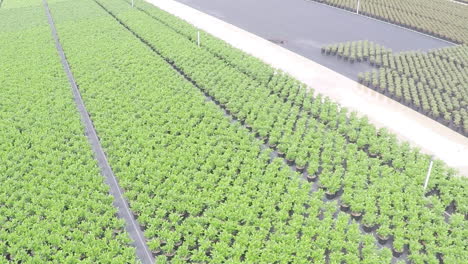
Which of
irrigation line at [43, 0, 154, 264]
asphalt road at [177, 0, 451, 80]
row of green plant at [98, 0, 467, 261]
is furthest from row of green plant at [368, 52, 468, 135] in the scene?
irrigation line at [43, 0, 154, 264]

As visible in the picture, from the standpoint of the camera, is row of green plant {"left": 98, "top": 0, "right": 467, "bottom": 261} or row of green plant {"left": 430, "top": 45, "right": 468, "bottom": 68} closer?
row of green plant {"left": 98, "top": 0, "right": 467, "bottom": 261}

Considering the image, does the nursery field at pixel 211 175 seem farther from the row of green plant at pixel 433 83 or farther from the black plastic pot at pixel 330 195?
the row of green plant at pixel 433 83

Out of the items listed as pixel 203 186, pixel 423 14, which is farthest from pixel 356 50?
pixel 203 186

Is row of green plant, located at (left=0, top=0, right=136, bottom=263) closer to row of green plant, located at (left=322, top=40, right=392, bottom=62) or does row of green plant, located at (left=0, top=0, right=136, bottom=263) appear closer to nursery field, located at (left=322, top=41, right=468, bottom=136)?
nursery field, located at (left=322, top=41, right=468, bottom=136)

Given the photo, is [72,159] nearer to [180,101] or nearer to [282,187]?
[180,101]

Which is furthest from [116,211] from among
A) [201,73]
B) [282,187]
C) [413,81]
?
[413,81]
